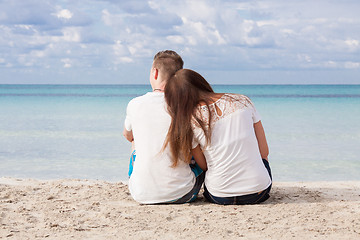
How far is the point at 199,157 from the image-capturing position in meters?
3.31

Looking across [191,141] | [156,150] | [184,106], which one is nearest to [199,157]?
[191,141]

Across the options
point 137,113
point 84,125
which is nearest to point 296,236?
point 137,113

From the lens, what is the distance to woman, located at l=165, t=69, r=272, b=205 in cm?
311

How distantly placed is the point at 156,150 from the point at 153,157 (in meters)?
0.06

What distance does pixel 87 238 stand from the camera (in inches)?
108

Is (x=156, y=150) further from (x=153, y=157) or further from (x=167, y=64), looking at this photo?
(x=167, y=64)

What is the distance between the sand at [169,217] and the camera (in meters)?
2.81

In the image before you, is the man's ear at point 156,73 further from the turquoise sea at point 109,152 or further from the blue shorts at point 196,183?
the turquoise sea at point 109,152

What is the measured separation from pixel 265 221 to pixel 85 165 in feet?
13.8

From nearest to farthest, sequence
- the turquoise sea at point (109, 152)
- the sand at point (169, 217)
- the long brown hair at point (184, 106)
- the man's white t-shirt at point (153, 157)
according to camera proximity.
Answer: the sand at point (169, 217)
the long brown hair at point (184, 106)
the man's white t-shirt at point (153, 157)
the turquoise sea at point (109, 152)

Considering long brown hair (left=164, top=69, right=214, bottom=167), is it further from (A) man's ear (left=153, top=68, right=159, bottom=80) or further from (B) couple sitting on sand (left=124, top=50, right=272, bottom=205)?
(A) man's ear (left=153, top=68, right=159, bottom=80)

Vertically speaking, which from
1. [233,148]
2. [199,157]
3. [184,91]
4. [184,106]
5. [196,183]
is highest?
[184,91]

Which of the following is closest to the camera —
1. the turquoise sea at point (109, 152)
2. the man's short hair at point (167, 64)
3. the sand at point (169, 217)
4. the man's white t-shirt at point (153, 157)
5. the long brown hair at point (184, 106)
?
the sand at point (169, 217)

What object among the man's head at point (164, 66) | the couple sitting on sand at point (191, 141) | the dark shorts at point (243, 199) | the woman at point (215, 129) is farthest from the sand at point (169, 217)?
the man's head at point (164, 66)
